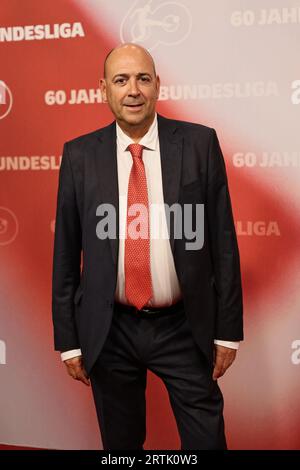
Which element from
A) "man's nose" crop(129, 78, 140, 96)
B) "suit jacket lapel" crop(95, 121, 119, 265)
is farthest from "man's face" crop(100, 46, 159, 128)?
"suit jacket lapel" crop(95, 121, 119, 265)

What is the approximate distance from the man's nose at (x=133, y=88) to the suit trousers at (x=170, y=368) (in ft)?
2.36

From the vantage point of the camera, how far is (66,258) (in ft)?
6.02

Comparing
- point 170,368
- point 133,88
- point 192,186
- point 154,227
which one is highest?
point 133,88

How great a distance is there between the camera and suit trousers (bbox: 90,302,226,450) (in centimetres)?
181

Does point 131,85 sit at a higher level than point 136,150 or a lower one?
higher

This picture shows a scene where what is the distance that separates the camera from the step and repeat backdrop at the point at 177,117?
7.59ft

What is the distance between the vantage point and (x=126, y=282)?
5.74 ft

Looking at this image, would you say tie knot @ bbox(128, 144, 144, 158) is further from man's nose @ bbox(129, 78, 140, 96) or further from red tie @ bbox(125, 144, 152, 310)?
man's nose @ bbox(129, 78, 140, 96)

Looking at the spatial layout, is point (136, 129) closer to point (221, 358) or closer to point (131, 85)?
point (131, 85)

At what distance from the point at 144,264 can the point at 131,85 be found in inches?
22.4

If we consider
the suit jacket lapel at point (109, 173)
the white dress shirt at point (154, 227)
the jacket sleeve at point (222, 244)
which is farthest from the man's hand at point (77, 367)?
the jacket sleeve at point (222, 244)

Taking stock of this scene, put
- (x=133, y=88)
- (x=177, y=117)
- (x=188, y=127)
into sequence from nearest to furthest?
(x=133, y=88) < (x=188, y=127) < (x=177, y=117)

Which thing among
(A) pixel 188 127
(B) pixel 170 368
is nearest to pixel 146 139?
(A) pixel 188 127

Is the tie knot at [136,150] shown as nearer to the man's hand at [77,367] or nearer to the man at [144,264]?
the man at [144,264]
